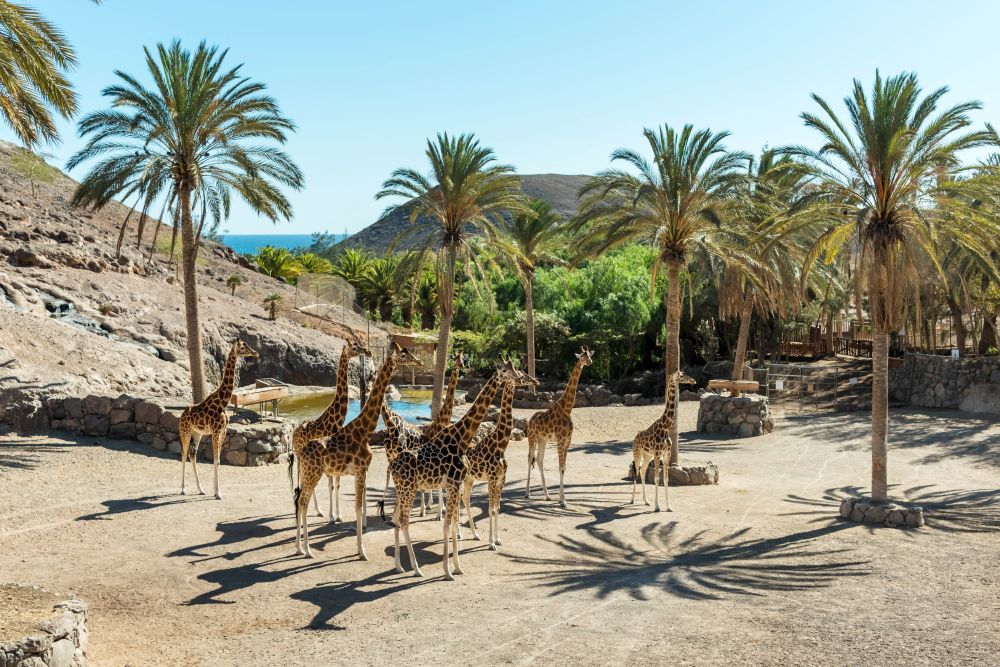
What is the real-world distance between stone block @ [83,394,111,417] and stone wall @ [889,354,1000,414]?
85.3ft

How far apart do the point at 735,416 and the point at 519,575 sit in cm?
1565

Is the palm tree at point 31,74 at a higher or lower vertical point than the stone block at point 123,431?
higher

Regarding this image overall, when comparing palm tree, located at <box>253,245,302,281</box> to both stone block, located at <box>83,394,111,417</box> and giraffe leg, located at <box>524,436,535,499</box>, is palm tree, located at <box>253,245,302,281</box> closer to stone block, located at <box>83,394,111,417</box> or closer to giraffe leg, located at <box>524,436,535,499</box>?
stone block, located at <box>83,394,111,417</box>

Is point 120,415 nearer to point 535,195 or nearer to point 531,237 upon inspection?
point 531,237

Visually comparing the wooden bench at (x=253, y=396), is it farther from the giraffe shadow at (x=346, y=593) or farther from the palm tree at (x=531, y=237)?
the giraffe shadow at (x=346, y=593)

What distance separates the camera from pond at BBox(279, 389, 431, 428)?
2957 centimetres

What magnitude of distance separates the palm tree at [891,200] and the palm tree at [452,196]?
9.44 metres

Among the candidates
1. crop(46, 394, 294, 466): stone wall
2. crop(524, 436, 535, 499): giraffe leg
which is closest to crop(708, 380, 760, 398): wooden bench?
crop(524, 436, 535, 499): giraffe leg

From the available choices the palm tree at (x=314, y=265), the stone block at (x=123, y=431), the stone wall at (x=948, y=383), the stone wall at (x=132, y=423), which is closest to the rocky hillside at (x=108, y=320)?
the stone wall at (x=132, y=423)

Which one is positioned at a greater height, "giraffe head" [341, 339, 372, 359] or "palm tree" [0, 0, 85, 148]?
"palm tree" [0, 0, 85, 148]

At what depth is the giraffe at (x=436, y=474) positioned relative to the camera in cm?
1057

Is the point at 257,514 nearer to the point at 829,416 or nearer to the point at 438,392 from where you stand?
the point at 438,392

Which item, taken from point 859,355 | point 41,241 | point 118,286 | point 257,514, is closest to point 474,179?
point 257,514

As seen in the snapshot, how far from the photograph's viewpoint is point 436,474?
1069 cm
